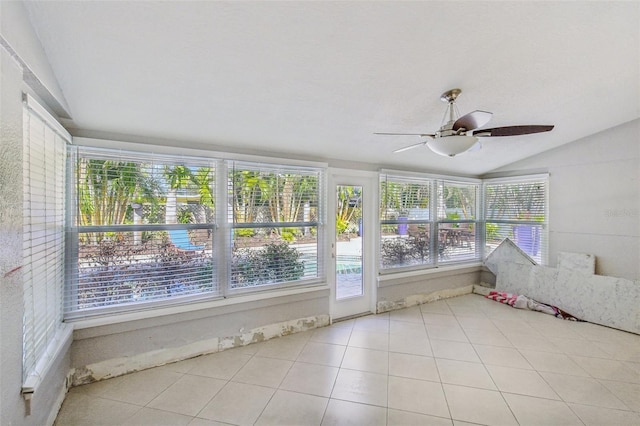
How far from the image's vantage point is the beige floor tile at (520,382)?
2.28 meters

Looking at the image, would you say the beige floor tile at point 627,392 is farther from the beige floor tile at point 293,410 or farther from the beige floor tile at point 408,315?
the beige floor tile at point 293,410

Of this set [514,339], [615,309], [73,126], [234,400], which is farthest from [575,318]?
[73,126]

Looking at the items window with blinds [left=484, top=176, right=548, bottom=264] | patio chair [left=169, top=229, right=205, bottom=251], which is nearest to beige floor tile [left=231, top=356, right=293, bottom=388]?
patio chair [left=169, top=229, right=205, bottom=251]

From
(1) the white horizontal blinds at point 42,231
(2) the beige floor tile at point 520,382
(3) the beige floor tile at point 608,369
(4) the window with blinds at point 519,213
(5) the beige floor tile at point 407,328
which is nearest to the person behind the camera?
(1) the white horizontal blinds at point 42,231

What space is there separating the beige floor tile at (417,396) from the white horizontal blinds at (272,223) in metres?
1.59

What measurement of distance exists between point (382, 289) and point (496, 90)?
112 inches

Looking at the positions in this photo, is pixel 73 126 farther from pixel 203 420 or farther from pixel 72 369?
pixel 203 420

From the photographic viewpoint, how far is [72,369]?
2311 mm

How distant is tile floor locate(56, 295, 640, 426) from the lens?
202cm

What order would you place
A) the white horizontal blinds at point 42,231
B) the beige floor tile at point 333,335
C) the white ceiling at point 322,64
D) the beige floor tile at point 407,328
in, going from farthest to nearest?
1. the beige floor tile at point 407,328
2. the beige floor tile at point 333,335
3. the white horizontal blinds at point 42,231
4. the white ceiling at point 322,64

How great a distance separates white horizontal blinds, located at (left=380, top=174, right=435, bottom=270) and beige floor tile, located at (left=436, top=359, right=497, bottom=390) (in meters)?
1.60

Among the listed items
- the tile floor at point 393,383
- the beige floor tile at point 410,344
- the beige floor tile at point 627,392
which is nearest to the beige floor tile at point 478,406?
the tile floor at point 393,383

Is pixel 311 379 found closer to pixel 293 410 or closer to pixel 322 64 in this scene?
pixel 293 410

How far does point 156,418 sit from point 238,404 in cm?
57
